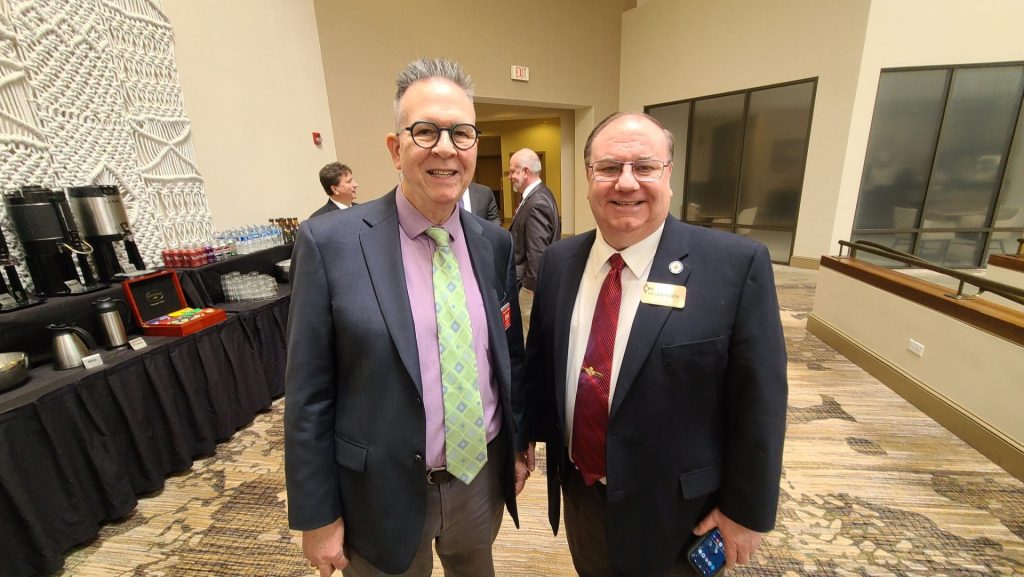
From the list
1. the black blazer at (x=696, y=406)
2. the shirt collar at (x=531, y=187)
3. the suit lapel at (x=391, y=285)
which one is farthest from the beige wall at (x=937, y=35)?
the suit lapel at (x=391, y=285)

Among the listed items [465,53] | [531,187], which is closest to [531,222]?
[531,187]

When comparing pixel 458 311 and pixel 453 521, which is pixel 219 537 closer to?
pixel 453 521

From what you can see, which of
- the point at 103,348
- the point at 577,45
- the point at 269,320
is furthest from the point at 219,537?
the point at 577,45

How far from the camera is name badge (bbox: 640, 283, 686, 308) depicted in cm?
99

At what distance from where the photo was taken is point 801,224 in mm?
6527

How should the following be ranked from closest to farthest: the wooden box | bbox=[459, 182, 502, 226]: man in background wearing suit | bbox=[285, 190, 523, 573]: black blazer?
bbox=[285, 190, 523, 573]: black blazer
the wooden box
bbox=[459, 182, 502, 226]: man in background wearing suit

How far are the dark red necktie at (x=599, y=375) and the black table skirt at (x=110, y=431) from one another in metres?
2.47

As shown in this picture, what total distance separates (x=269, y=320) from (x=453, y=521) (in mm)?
2686

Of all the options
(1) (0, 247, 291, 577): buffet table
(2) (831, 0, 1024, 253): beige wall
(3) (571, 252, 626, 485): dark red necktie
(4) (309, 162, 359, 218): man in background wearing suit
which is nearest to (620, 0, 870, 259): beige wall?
(2) (831, 0, 1024, 253): beige wall

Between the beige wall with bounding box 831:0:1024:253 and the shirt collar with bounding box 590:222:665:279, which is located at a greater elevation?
the beige wall with bounding box 831:0:1024:253

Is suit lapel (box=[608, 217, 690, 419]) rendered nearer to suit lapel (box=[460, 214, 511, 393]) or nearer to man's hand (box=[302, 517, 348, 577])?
suit lapel (box=[460, 214, 511, 393])

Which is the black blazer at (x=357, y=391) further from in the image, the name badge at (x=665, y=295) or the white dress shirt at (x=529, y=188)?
the white dress shirt at (x=529, y=188)

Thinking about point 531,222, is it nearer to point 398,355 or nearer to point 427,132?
point 427,132

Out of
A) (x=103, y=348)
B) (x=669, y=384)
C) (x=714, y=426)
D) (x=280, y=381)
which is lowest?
(x=280, y=381)
